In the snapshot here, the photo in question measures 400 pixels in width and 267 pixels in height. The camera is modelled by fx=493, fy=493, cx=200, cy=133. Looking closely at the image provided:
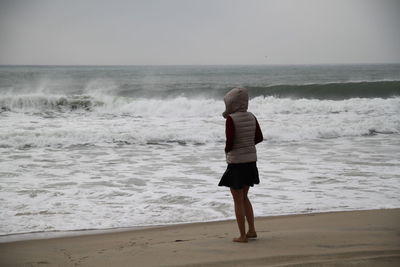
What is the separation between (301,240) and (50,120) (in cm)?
A: 1486

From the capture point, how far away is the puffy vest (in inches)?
162

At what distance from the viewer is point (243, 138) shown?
4137 mm

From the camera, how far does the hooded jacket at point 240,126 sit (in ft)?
13.5

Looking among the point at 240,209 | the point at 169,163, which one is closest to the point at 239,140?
the point at 240,209

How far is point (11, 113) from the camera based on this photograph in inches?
761

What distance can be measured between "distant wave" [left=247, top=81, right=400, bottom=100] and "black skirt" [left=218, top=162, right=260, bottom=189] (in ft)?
77.5

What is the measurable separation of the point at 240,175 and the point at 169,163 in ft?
18.5

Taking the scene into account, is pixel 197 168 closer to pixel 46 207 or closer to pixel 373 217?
pixel 46 207

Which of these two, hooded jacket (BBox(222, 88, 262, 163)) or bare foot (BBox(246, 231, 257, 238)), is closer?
hooded jacket (BBox(222, 88, 262, 163))

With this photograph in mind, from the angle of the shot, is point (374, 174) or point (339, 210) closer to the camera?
point (339, 210)

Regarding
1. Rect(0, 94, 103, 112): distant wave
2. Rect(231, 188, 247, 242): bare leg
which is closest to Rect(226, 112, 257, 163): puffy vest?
Rect(231, 188, 247, 242): bare leg

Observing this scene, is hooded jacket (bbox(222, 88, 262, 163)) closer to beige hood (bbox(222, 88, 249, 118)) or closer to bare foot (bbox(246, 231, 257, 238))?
beige hood (bbox(222, 88, 249, 118))

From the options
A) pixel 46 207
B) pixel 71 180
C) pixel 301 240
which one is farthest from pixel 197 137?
pixel 301 240

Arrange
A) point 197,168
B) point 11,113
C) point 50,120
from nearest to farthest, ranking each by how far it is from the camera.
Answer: point 197,168
point 50,120
point 11,113
